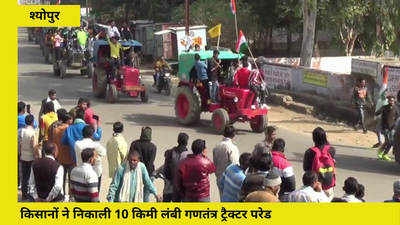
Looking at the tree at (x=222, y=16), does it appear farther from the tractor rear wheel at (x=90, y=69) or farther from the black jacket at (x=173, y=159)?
the black jacket at (x=173, y=159)

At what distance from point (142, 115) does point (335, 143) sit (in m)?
5.61

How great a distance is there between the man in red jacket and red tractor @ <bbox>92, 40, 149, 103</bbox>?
40.0 ft

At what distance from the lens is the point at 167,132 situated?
1590 centimetres

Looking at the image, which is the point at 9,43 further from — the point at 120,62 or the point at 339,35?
the point at 339,35

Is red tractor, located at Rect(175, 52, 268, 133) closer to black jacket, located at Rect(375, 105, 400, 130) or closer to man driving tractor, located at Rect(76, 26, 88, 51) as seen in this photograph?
black jacket, located at Rect(375, 105, 400, 130)

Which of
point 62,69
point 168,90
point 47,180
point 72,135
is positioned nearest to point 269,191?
point 47,180

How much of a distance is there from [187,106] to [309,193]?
1004cm

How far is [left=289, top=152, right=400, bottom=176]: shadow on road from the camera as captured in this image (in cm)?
1273

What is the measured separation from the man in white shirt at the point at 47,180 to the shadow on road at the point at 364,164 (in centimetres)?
687

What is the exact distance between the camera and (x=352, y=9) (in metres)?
26.3

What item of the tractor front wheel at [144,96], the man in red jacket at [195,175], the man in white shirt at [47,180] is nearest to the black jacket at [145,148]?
the man in red jacket at [195,175]

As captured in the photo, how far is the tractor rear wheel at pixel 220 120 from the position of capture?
49.2ft

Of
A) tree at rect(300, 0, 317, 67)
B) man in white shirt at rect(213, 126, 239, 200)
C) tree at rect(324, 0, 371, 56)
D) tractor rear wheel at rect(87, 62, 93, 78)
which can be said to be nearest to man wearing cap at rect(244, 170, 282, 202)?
man in white shirt at rect(213, 126, 239, 200)

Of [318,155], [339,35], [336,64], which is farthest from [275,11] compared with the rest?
[318,155]
